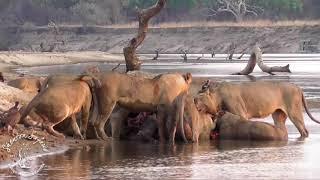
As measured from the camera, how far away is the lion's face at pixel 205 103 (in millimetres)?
17484

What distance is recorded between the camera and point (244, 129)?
17250 millimetres

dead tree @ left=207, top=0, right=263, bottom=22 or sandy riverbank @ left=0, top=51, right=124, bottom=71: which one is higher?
dead tree @ left=207, top=0, right=263, bottom=22

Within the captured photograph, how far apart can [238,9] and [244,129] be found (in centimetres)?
9882

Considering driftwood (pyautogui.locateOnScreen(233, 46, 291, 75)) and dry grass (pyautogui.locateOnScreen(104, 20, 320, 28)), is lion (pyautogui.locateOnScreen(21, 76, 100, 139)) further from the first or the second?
dry grass (pyautogui.locateOnScreen(104, 20, 320, 28))

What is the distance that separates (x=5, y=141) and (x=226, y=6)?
339ft

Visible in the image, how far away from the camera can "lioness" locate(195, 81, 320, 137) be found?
17984 millimetres

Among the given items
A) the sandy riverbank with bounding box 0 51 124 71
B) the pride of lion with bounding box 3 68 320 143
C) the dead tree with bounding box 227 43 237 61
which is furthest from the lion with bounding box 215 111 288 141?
the dead tree with bounding box 227 43 237 61

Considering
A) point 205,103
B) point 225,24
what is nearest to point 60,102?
point 205,103

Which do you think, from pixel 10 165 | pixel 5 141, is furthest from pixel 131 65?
pixel 10 165

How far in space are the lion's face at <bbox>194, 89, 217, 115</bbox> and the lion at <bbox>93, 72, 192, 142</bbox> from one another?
0.48 m

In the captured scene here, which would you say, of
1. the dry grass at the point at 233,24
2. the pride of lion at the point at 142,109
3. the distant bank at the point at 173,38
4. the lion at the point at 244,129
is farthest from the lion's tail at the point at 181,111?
the dry grass at the point at 233,24

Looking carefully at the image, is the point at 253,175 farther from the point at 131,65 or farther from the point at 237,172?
the point at 131,65

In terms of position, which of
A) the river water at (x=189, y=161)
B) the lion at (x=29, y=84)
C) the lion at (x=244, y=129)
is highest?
the lion at (x=29, y=84)

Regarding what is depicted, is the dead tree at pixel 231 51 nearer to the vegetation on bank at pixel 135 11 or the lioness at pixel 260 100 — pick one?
the vegetation on bank at pixel 135 11
